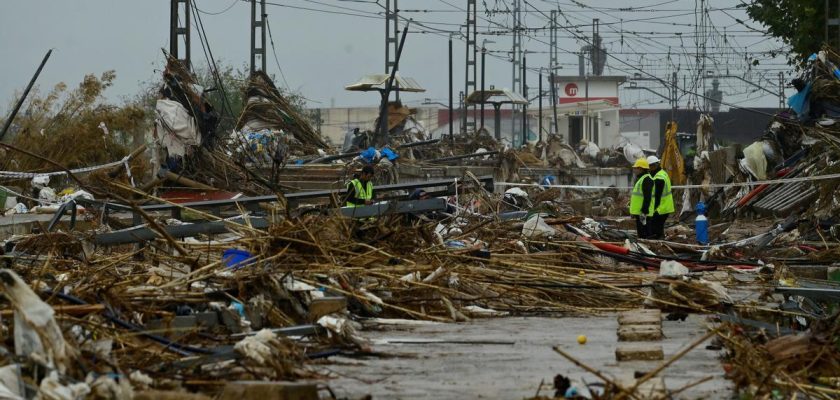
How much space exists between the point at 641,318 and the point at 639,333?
1.86 ft

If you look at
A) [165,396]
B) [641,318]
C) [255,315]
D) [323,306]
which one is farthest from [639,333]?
[165,396]

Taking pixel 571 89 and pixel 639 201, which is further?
pixel 571 89

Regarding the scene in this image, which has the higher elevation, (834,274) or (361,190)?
(361,190)

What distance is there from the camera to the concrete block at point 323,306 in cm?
957

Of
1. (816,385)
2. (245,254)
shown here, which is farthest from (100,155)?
(816,385)

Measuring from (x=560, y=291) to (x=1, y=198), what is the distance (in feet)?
52.6

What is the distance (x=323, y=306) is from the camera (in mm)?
9617

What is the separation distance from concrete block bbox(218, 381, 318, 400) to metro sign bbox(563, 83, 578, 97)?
393 feet

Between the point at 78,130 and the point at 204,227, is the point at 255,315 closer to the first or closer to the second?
the point at 204,227

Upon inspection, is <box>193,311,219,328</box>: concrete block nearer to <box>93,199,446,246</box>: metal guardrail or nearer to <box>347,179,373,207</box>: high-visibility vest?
<box>93,199,446,246</box>: metal guardrail

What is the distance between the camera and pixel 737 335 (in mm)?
8953

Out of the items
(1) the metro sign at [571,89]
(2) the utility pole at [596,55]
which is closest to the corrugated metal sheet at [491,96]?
(2) the utility pole at [596,55]

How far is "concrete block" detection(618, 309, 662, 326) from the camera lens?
1009 centimetres

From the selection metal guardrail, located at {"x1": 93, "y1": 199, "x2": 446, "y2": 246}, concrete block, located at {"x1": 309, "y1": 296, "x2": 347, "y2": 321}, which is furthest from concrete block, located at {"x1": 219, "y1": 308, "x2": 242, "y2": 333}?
metal guardrail, located at {"x1": 93, "y1": 199, "x2": 446, "y2": 246}
